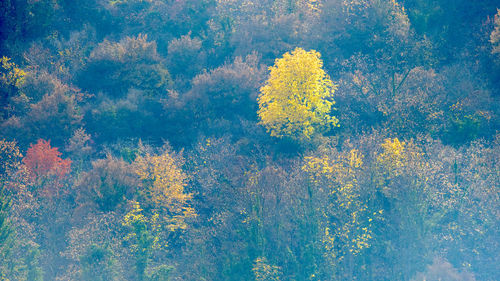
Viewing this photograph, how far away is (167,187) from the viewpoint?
1663 inches

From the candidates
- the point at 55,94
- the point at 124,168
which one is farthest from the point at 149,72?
the point at 124,168

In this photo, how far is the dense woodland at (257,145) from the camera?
37062mm

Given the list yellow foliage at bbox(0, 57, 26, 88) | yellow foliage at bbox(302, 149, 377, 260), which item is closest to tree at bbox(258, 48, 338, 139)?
yellow foliage at bbox(302, 149, 377, 260)

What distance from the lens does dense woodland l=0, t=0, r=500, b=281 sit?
37.1 meters

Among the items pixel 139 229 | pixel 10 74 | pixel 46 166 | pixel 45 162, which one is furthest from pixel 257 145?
pixel 10 74

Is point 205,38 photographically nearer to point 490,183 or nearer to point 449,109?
point 449,109

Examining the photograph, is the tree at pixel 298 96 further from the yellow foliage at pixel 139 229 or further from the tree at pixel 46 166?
the tree at pixel 46 166

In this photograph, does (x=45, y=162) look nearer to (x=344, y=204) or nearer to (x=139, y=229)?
(x=139, y=229)

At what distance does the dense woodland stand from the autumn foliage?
0.62 ft

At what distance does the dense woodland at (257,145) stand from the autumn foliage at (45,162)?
19 centimetres

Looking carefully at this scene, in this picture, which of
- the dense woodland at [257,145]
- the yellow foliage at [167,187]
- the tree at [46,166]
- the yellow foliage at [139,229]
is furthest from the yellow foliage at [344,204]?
the tree at [46,166]

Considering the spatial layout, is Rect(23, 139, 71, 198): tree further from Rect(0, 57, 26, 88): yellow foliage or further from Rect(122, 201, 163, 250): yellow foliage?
Rect(122, 201, 163, 250): yellow foliage

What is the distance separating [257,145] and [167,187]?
30.6 ft

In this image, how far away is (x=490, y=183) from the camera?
39.3 m
